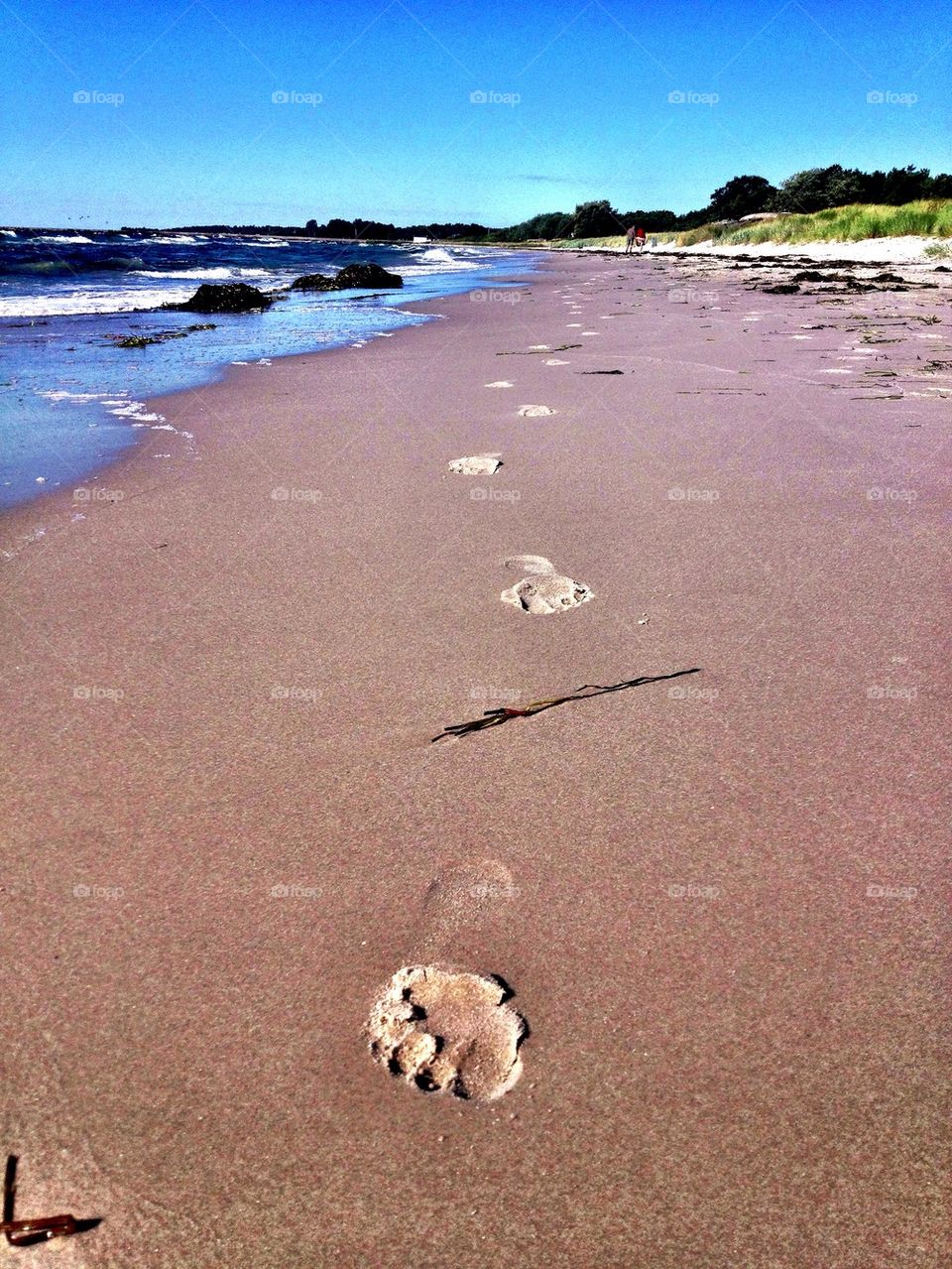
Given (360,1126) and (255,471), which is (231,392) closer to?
(255,471)

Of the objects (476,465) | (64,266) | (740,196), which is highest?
(740,196)

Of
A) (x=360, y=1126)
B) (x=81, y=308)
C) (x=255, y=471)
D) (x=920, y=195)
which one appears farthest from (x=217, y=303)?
(x=920, y=195)

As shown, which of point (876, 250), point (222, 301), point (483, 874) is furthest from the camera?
point (876, 250)

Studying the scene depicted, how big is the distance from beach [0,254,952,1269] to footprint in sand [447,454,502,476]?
37 centimetres

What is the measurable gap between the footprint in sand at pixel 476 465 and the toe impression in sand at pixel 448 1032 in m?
2.42

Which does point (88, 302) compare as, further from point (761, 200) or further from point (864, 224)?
point (761, 200)

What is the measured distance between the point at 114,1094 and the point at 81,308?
13.3 metres

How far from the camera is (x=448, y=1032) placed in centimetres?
105

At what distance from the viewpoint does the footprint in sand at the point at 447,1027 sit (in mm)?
1001

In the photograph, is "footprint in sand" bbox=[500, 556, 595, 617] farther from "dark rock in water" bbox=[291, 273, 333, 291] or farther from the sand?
the sand

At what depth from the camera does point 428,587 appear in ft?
7.45

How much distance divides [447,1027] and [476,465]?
8.52 ft

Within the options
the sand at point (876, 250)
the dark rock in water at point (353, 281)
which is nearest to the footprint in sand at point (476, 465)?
the dark rock in water at point (353, 281)

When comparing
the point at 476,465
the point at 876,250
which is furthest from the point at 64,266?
the point at 476,465
